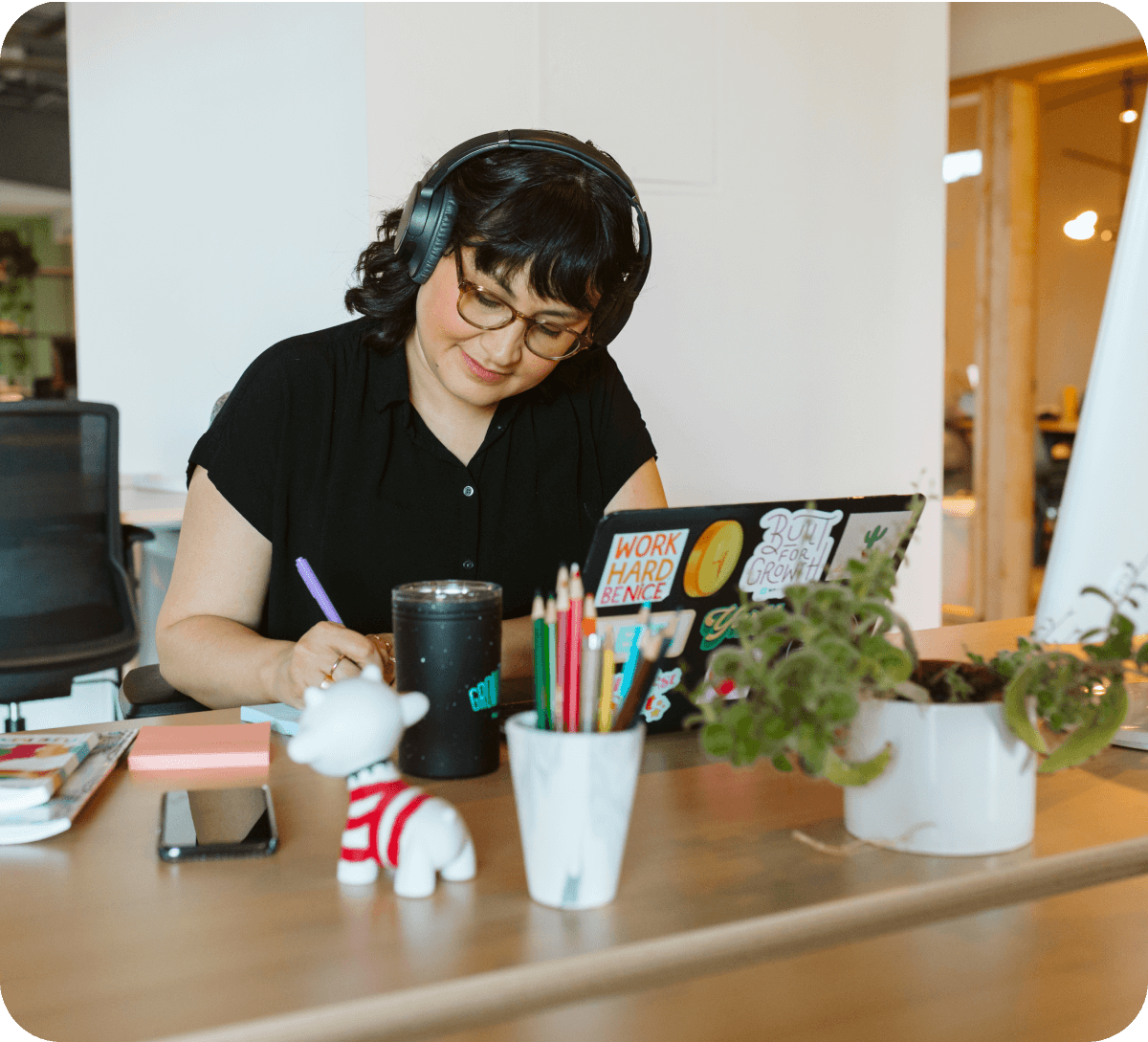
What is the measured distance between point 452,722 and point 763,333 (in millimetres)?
2610

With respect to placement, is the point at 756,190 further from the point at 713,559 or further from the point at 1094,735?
the point at 1094,735

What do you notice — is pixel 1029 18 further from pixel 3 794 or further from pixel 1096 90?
pixel 3 794

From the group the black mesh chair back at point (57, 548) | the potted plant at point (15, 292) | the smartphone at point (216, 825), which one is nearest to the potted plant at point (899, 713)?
the smartphone at point (216, 825)

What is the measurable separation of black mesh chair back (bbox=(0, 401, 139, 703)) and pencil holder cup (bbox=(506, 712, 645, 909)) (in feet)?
6.94

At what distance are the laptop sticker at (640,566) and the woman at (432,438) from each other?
30cm

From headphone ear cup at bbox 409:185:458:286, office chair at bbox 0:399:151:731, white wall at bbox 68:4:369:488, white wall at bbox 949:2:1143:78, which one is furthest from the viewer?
white wall at bbox 949:2:1143:78

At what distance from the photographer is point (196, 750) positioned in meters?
0.94

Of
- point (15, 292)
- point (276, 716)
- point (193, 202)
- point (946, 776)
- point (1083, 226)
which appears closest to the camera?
point (946, 776)

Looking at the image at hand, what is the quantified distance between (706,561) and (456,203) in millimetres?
555

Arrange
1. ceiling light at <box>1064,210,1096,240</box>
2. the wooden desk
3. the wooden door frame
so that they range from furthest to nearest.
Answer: ceiling light at <box>1064,210,1096,240</box>
the wooden door frame
the wooden desk

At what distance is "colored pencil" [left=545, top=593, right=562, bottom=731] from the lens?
2.12 feet

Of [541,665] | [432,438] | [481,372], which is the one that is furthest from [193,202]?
[541,665]

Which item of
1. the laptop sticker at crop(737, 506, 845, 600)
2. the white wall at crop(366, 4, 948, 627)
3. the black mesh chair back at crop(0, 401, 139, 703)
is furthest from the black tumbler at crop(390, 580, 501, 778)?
the white wall at crop(366, 4, 948, 627)

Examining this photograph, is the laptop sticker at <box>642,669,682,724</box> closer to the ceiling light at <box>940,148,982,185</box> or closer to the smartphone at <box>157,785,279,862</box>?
the smartphone at <box>157,785,279,862</box>
